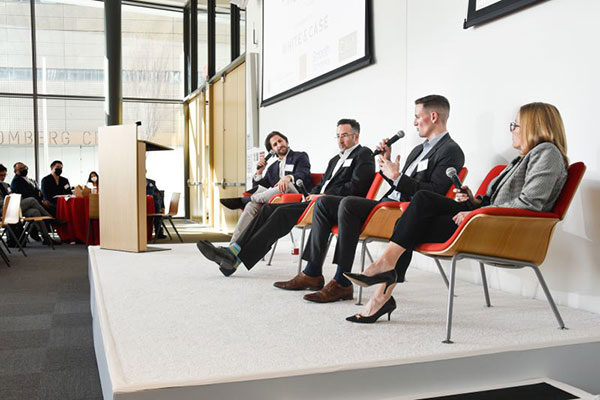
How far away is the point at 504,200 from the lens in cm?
245

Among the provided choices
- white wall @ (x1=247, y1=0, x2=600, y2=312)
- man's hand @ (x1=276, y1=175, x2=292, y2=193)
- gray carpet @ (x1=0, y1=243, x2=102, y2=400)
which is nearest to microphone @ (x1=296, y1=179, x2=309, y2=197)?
man's hand @ (x1=276, y1=175, x2=292, y2=193)

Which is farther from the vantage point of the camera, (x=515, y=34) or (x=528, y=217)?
(x=515, y=34)

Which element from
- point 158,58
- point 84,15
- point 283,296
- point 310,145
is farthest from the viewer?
point 158,58

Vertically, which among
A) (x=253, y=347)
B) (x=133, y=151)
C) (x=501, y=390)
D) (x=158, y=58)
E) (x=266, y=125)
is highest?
(x=158, y=58)

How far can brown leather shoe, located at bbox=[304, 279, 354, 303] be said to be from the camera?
2779 millimetres

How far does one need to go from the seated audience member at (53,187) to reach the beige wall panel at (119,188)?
3.74 m

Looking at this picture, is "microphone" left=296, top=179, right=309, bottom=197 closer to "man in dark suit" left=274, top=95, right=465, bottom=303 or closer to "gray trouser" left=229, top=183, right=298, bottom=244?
"gray trouser" left=229, top=183, right=298, bottom=244

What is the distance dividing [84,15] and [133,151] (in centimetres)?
785

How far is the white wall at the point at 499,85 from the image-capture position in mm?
2658

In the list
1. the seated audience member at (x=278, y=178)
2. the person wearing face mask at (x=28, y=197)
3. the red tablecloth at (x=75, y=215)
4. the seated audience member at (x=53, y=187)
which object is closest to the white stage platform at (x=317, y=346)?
the seated audience member at (x=278, y=178)

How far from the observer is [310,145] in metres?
5.84

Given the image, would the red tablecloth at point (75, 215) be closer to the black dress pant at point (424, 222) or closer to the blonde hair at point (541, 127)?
the black dress pant at point (424, 222)

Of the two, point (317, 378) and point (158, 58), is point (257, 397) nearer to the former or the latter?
point (317, 378)

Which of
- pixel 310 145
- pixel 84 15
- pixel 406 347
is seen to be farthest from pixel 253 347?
pixel 84 15
